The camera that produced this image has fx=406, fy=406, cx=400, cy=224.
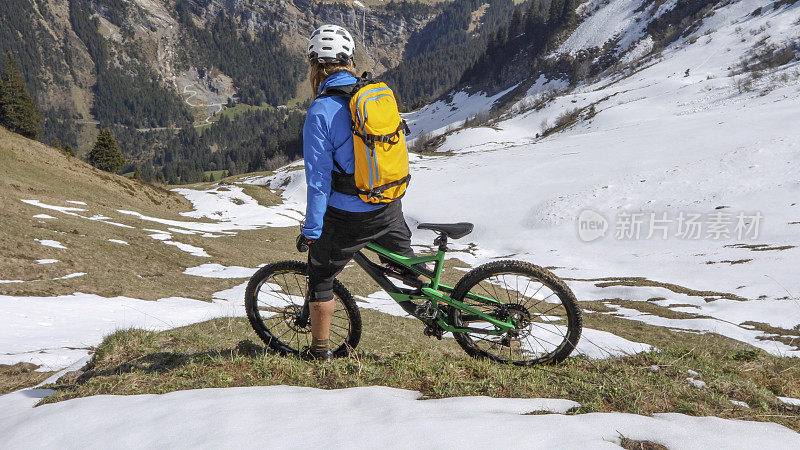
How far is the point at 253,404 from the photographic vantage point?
3445 millimetres

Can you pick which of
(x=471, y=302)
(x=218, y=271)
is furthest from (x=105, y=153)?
(x=471, y=302)

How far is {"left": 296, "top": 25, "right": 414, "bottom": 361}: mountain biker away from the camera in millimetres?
4316

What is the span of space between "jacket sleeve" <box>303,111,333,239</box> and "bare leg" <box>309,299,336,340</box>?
1051 millimetres

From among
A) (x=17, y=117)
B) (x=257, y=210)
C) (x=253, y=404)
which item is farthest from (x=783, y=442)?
(x=17, y=117)

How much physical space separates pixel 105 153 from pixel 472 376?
85386 millimetres

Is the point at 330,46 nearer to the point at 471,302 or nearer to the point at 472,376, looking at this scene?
the point at 471,302

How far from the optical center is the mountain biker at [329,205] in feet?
14.2

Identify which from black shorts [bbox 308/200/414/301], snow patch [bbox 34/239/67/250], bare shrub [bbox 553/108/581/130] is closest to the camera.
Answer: black shorts [bbox 308/200/414/301]

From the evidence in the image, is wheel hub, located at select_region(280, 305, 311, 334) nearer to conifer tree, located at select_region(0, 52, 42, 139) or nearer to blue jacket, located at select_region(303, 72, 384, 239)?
blue jacket, located at select_region(303, 72, 384, 239)

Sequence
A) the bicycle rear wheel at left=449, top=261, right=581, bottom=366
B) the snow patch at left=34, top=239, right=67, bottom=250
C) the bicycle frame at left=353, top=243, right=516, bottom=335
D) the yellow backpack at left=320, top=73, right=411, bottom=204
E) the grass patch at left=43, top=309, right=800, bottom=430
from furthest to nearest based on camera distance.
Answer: the snow patch at left=34, top=239, right=67, bottom=250, the bicycle frame at left=353, top=243, right=516, bottom=335, the bicycle rear wheel at left=449, top=261, right=581, bottom=366, the yellow backpack at left=320, top=73, right=411, bottom=204, the grass patch at left=43, top=309, right=800, bottom=430

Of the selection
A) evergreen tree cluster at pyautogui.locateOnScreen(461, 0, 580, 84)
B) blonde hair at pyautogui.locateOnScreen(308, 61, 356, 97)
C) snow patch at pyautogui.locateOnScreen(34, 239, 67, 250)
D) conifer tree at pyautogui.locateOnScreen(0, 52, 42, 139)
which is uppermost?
evergreen tree cluster at pyautogui.locateOnScreen(461, 0, 580, 84)
